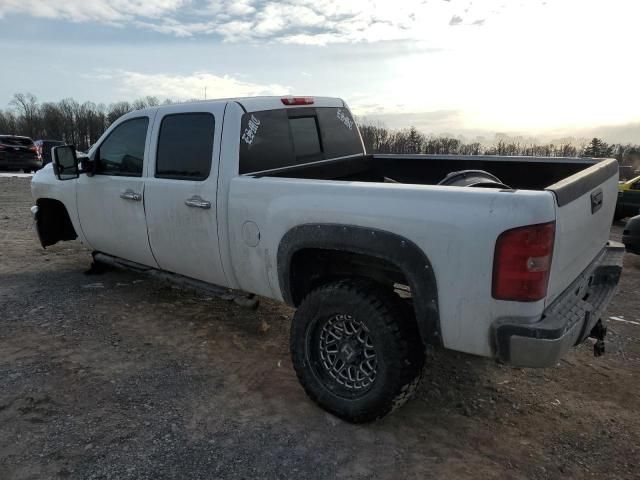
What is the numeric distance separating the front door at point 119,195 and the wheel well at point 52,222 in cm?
87

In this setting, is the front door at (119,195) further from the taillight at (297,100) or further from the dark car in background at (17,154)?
the dark car in background at (17,154)

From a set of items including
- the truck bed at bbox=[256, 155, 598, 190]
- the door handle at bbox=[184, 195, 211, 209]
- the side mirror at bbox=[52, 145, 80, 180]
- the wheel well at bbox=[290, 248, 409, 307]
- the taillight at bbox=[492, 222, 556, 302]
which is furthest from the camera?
the side mirror at bbox=[52, 145, 80, 180]

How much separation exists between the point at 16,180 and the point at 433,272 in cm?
1796

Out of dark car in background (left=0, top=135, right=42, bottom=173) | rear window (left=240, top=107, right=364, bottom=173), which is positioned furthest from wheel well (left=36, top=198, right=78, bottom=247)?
dark car in background (left=0, top=135, right=42, bottom=173)

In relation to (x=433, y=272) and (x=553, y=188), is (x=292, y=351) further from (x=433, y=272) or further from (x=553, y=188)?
(x=553, y=188)

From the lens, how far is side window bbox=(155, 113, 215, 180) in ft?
12.4

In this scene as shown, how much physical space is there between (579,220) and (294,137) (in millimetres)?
2334

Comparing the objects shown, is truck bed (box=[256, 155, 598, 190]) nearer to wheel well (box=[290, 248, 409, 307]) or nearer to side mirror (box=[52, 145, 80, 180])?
wheel well (box=[290, 248, 409, 307])

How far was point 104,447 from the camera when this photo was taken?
2.73 meters

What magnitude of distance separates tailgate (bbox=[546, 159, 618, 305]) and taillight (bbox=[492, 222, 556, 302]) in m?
0.10

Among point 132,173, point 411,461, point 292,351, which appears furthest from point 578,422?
point 132,173

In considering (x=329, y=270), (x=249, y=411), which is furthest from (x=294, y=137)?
(x=249, y=411)

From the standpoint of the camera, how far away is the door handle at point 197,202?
3.62 metres

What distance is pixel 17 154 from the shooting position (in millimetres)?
19547
